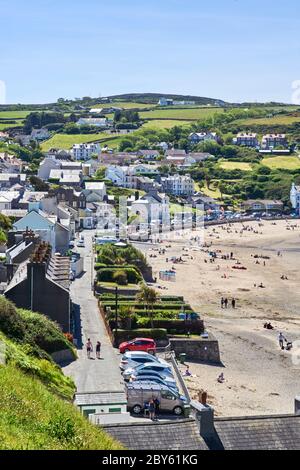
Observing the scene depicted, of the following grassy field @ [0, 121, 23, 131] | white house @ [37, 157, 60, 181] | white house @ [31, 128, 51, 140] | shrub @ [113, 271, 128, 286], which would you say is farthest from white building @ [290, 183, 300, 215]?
grassy field @ [0, 121, 23, 131]

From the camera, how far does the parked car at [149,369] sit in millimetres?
21469

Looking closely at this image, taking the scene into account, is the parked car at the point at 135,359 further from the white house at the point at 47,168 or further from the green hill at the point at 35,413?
the white house at the point at 47,168

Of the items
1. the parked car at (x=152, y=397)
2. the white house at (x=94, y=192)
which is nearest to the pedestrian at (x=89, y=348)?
the parked car at (x=152, y=397)

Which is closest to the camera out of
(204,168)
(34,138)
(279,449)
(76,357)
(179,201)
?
(279,449)

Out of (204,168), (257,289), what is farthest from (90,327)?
(204,168)

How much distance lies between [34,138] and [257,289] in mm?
108426

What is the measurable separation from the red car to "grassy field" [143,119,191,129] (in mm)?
148684

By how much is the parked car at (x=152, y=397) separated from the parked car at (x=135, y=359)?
4593 millimetres

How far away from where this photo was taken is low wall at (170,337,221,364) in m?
27.9

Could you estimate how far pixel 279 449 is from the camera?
12695mm

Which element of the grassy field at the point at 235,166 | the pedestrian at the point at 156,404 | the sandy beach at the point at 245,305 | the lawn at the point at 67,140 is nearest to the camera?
the pedestrian at the point at 156,404

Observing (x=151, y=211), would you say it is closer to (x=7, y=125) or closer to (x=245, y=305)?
(x=245, y=305)

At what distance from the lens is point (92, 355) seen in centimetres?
2497
